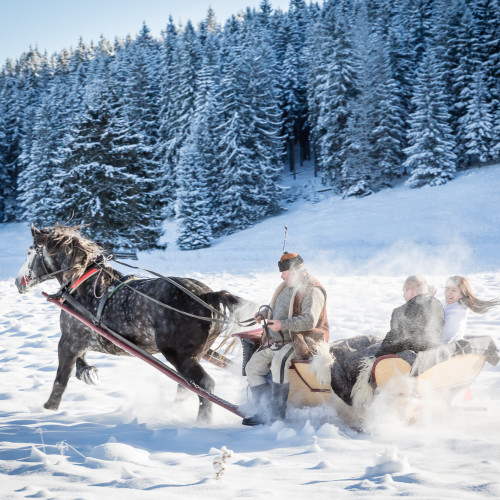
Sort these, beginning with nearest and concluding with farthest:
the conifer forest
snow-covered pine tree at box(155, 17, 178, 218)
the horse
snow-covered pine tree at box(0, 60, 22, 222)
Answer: the horse < the conifer forest < snow-covered pine tree at box(155, 17, 178, 218) < snow-covered pine tree at box(0, 60, 22, 222)

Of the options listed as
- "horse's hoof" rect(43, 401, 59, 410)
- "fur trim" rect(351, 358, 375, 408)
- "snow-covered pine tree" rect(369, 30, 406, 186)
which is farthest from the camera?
"snow-covered pine tree" rect(369, 30, 406, 186)

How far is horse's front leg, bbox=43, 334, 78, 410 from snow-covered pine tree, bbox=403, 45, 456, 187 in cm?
3665

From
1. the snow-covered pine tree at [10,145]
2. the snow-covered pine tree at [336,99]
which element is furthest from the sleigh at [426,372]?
the snow-covered pine tree at [10,145]

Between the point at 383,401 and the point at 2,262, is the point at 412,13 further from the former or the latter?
the point at 383,401

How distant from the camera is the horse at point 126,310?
5.17 metres

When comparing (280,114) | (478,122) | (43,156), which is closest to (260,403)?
(478,122)

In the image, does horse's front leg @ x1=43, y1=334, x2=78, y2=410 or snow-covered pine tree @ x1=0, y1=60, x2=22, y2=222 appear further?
snow-covered pine tree @ x1=0, y1=60, x2=22, y2=222

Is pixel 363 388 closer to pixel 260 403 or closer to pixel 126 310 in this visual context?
pixel 260 403

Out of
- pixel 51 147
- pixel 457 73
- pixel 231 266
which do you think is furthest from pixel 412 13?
pixel 231 266

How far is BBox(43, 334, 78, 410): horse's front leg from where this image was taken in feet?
17.6

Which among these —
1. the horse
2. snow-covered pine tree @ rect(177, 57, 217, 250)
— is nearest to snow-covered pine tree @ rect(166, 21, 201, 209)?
snow-covered pine tree @ rect(177, 57, 217, 250)

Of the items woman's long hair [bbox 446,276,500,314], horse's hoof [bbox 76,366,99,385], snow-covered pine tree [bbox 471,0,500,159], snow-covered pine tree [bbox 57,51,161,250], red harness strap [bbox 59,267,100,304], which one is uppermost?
snow-covered pine tree [bbox 471,0,500,159]

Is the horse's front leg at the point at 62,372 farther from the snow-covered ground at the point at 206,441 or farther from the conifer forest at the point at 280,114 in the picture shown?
the conifer forest at the point at 280,114

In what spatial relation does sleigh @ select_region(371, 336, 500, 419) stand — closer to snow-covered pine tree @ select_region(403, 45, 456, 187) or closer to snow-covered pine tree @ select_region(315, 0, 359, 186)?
snow-covered pine tree @ select_region(403, 45, 456, 187)
